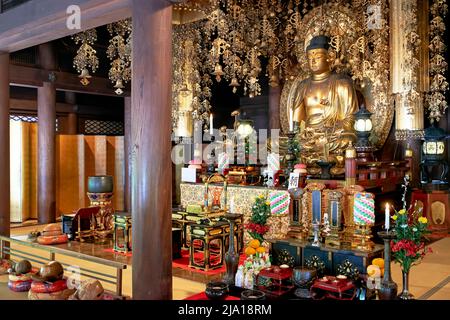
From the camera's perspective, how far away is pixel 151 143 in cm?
324

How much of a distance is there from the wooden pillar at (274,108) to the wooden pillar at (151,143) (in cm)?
695

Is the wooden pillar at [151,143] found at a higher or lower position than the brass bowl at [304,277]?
higher

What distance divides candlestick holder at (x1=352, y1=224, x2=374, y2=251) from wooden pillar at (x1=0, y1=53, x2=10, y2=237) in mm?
4288

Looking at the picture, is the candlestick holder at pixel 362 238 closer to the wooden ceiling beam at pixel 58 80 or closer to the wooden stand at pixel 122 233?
the wooden stand at pixel 122 233

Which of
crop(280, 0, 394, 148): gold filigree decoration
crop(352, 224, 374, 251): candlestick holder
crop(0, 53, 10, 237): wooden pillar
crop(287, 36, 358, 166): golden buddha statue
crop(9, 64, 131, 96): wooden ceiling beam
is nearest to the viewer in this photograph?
crop(352, 224, 374, 251): candlestick holder

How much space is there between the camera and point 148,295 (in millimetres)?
3240

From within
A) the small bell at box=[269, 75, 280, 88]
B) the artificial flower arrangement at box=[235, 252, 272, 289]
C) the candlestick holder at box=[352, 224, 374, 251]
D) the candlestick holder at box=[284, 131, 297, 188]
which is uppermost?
the small bell at box=[269, 75, 280, 88]

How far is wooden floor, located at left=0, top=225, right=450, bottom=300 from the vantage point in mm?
3982

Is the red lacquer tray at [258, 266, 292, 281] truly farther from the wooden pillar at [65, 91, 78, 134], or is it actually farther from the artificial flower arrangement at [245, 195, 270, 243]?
the wooden pillar at [65, 91, 78, 134]

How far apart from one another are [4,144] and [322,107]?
244 inches

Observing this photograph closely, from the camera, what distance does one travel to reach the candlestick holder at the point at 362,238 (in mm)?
4332

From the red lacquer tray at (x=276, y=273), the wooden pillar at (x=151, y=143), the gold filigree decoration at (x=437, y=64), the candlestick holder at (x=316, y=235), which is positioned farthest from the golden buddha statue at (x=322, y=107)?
the wooden pillar at (x=151, y=143)

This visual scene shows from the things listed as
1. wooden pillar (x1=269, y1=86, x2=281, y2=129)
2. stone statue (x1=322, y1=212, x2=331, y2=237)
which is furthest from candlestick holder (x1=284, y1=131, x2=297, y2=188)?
wooden pillar (x1=269, y1=86, x2=281, y2=129)
